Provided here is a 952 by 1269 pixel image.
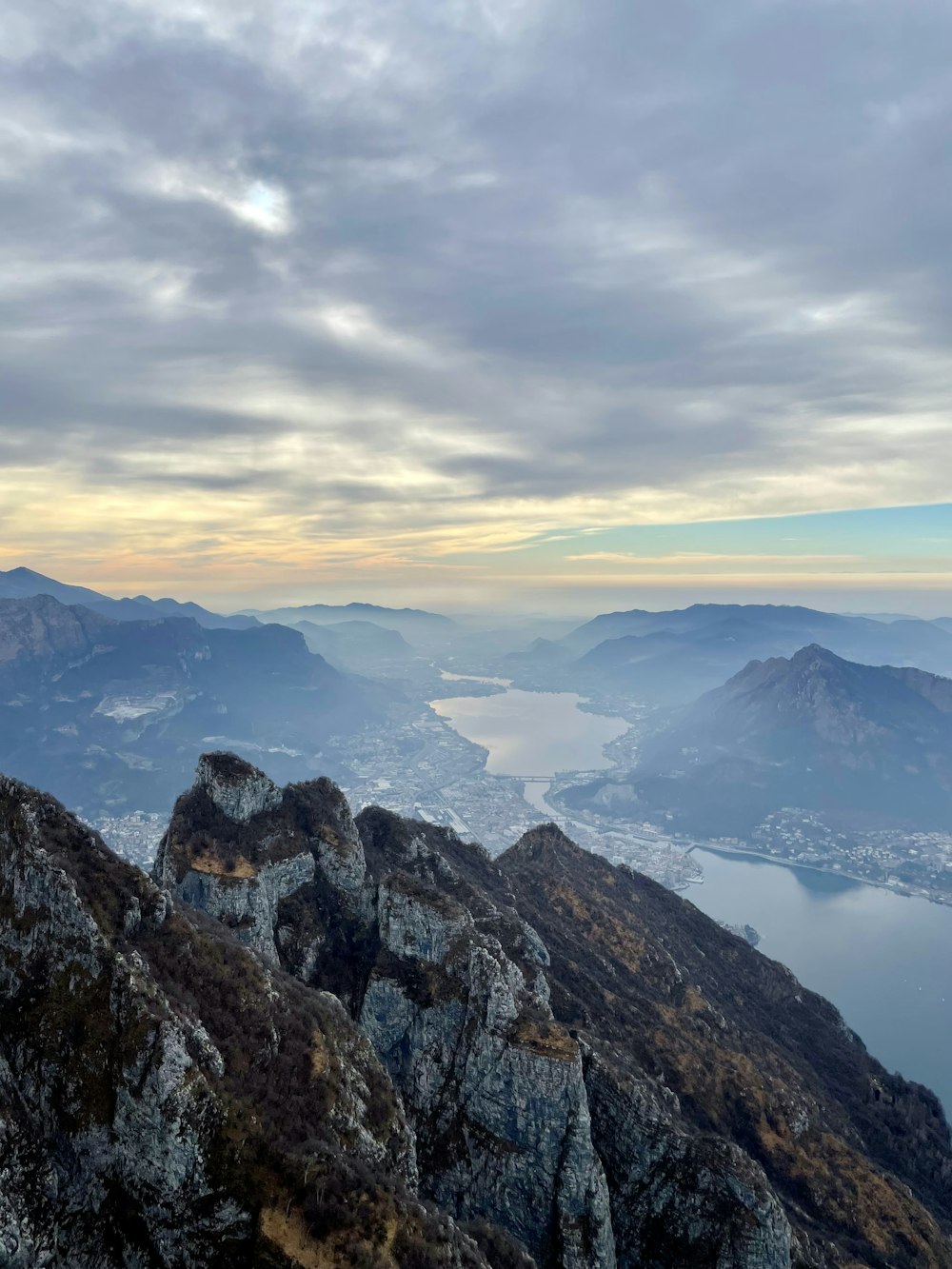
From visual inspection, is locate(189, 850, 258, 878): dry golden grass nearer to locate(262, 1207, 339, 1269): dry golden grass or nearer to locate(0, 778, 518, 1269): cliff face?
locate(0, 778, 518, 1269): cliff face

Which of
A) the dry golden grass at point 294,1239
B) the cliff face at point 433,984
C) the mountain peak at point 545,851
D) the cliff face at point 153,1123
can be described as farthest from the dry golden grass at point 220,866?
the mountain peak at point 545,851

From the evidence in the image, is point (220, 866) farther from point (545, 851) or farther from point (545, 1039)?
point (545, 851)

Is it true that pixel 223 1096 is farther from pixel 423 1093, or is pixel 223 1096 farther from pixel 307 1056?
pixel 423 1093

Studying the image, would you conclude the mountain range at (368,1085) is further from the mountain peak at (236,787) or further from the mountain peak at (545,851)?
the mountain peak at (545,851)

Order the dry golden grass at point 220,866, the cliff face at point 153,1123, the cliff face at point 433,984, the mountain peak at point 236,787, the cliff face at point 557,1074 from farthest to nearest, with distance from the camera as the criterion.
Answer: the mountain peak at point 236,787 < the dry golden grass at point 220,866 < the cliff face at point 557,1074 < the cliff face at point 433,984 < the cliff face at point 153,1123

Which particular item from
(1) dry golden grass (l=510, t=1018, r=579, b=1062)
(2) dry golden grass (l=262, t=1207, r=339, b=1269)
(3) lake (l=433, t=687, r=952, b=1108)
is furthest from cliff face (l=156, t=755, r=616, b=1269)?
(3) lake (l=433, t=687, r=952, b=1108)

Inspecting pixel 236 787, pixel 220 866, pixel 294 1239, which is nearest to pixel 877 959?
pixel 236 787
